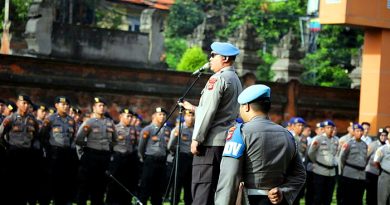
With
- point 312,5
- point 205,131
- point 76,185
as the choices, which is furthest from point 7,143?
point 312,5

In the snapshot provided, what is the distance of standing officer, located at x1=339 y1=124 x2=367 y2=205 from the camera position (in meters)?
18.5

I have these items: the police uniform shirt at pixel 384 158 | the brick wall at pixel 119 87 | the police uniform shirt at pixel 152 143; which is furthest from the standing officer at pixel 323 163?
the brick wall at pixel 119 87

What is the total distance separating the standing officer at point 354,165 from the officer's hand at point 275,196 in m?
10.7

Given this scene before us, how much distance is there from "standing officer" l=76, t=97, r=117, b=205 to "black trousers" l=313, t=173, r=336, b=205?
4.44 metres

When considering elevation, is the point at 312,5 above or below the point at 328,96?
above

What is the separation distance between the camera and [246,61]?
27.6 meters

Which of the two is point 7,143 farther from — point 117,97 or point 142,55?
point 142,55

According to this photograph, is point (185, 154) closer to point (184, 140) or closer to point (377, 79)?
point (184, 140)

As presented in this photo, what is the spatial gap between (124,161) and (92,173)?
1.46 m

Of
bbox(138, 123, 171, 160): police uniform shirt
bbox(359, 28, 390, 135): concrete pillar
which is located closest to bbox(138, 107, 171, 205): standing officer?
bbox(138, 123, 171, 160): police uniform shirt

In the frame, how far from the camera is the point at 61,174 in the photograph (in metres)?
16.9

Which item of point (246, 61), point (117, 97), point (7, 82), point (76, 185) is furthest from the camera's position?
point (246, 61)

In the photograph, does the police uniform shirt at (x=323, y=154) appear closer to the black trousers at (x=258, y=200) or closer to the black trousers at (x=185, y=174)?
the black trousers at (x=185, y=174)

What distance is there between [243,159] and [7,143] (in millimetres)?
8054
